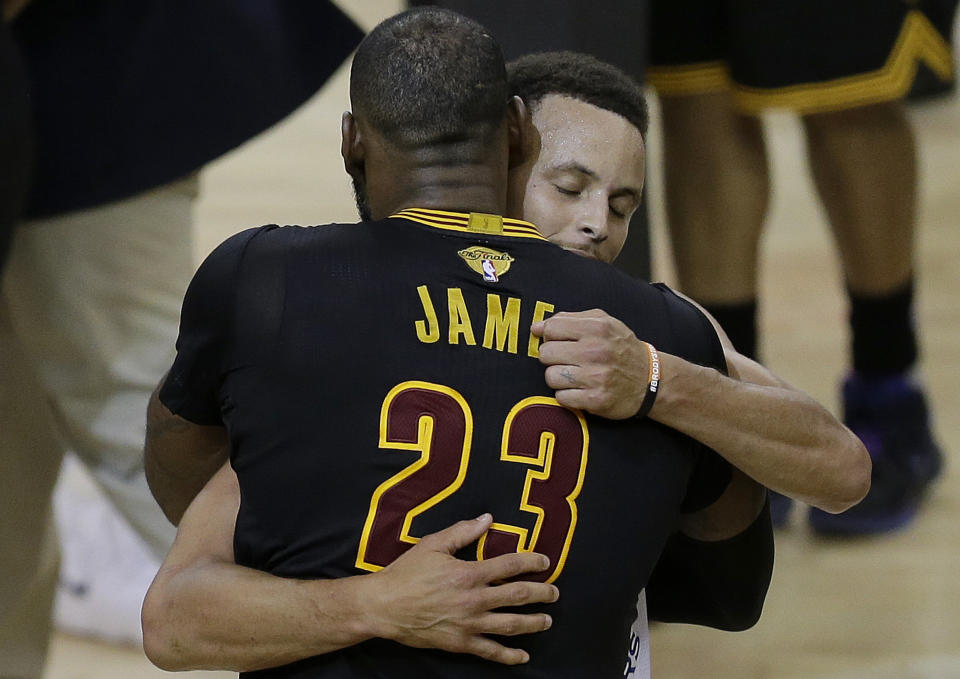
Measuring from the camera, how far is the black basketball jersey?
118 cm

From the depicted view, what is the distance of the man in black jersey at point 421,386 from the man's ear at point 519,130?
43 mm

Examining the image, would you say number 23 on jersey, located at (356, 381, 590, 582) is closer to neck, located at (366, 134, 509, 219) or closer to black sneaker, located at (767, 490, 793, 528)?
neck, located at (366, 134, 509, 219)

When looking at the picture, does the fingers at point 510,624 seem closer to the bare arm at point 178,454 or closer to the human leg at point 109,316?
the bare arm at point 178,454

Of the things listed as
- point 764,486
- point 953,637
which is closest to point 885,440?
point 953,637

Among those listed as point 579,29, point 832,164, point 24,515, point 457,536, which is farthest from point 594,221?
point 832,164

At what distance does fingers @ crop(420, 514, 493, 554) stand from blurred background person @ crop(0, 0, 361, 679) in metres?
1.09

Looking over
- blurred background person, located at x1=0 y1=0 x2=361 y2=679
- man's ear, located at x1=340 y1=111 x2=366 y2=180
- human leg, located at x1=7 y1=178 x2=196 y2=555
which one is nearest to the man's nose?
man's ear, located at x1=340 y1=111 x2=366 y2=180

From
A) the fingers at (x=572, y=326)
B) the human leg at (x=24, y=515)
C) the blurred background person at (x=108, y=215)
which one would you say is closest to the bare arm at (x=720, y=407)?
the fingers at (x=572, y=326)

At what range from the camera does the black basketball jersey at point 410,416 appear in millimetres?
1184

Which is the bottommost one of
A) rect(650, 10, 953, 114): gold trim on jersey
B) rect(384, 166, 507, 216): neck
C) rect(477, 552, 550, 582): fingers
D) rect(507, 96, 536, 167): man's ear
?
rect(477, 552, 550, 582): fingers

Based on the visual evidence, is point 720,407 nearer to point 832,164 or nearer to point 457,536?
point 457,536

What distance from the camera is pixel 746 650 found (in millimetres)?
2580

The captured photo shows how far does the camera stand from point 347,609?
1161mm

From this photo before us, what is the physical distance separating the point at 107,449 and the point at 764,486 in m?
1.28
